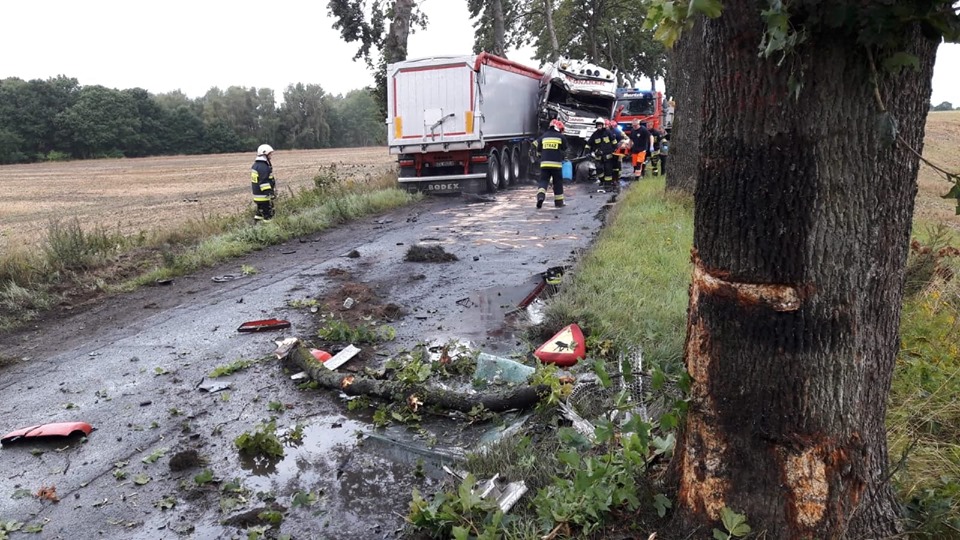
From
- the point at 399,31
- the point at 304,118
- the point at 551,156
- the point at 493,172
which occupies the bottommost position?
the point at 493,172

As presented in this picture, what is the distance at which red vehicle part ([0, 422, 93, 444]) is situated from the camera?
409 centimetres

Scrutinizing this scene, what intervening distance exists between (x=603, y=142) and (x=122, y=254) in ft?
33.6

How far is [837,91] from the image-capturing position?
1950 millimetres

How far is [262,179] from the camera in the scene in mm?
11422

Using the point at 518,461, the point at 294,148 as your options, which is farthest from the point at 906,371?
the point at 294,148

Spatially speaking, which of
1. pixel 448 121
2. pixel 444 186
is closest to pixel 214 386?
pixel 448 121

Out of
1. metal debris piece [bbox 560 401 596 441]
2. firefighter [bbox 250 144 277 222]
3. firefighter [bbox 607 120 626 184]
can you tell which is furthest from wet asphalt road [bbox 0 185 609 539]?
firefighter [bbox 607 120 626 184]

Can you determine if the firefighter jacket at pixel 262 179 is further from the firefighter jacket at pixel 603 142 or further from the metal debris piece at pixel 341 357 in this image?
the firefighter jacket at pixel 603 142

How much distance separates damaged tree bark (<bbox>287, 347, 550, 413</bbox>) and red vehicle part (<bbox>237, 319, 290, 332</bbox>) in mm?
1271

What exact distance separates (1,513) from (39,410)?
1.45 m

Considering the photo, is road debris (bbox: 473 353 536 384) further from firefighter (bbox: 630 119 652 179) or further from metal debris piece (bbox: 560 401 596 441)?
firefighter (bbox: 630 119 652 179)

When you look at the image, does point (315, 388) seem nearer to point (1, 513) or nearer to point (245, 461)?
point (245, 461)

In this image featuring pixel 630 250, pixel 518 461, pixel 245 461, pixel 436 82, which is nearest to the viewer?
pixel 518 461

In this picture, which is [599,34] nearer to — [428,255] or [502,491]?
[428,255]
